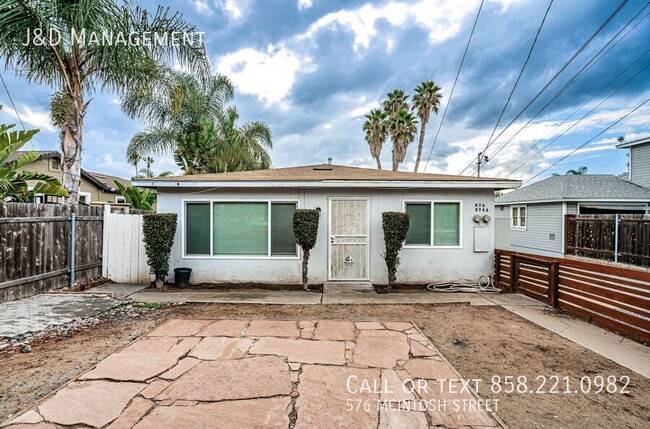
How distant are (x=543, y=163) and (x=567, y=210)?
14583mm

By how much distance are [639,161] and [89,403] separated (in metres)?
21.1

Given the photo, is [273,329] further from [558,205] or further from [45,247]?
[558,205]

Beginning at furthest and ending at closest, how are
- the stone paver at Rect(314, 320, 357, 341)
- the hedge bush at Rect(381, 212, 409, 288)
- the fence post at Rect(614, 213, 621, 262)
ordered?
the fence post at Rect(614, 213, 621, 262) < the hedge bush at Rect(381, 212, 409, 288) < the stone paver at Rect(314, 320, 357, 341)

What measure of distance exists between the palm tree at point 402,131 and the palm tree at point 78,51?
1597cm

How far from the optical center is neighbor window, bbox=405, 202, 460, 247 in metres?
7.41

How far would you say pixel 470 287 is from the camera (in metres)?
7.09

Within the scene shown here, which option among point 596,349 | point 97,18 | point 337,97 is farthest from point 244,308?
point 337,97

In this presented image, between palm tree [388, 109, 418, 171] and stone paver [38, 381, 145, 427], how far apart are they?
21.4 metres

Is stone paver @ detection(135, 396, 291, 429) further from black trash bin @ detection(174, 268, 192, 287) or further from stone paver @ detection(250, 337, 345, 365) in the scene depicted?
black trash bin @ detection(174, 268, 192, 287)

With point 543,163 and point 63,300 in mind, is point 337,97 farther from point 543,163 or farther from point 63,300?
point 543,163

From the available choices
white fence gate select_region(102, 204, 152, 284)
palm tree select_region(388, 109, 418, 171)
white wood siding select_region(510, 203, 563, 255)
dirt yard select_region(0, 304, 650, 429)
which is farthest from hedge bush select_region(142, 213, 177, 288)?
palm tree select_region(388, 109, 418, 171)

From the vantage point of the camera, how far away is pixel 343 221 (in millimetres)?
7383

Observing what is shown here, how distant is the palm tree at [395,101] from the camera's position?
2269 cm

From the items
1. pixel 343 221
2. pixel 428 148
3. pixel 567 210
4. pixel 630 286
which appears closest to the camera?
pixel 630 286
